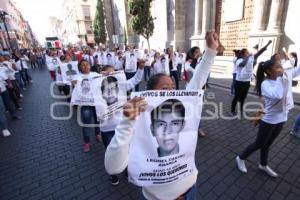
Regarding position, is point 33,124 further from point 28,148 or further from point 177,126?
point 177,126

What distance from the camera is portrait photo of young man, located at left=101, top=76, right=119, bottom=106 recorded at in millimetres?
3010

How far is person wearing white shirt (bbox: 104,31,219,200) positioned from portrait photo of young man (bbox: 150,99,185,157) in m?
0.20

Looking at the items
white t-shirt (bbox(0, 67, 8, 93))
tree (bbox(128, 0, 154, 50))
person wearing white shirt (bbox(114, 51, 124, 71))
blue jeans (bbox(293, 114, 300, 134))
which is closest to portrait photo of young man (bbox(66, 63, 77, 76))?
white t-shirt (bbox(0, 67, 8, 93))

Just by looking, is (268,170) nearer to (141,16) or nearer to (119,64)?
(119,64)

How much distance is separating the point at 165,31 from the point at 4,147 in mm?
15959

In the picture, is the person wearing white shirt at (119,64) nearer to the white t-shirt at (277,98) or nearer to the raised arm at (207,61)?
the white t-shirt at (277,98)

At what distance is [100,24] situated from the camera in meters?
35.3

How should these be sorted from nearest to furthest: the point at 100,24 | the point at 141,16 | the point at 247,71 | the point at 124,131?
1. the point at 124,131
2. the point at 247,71
3. the point at 141,16
4. the point at 100,24

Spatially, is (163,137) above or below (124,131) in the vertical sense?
below

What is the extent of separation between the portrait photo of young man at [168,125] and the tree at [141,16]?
16372 millimetres

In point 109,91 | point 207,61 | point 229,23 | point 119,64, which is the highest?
point 229,23

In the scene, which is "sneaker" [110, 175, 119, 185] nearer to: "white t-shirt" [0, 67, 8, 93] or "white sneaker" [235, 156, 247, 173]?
"white sneaker" [235, 156, 247, 173]

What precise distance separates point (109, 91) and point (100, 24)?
36.4m

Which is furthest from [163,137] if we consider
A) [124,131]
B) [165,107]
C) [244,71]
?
[244,71]
